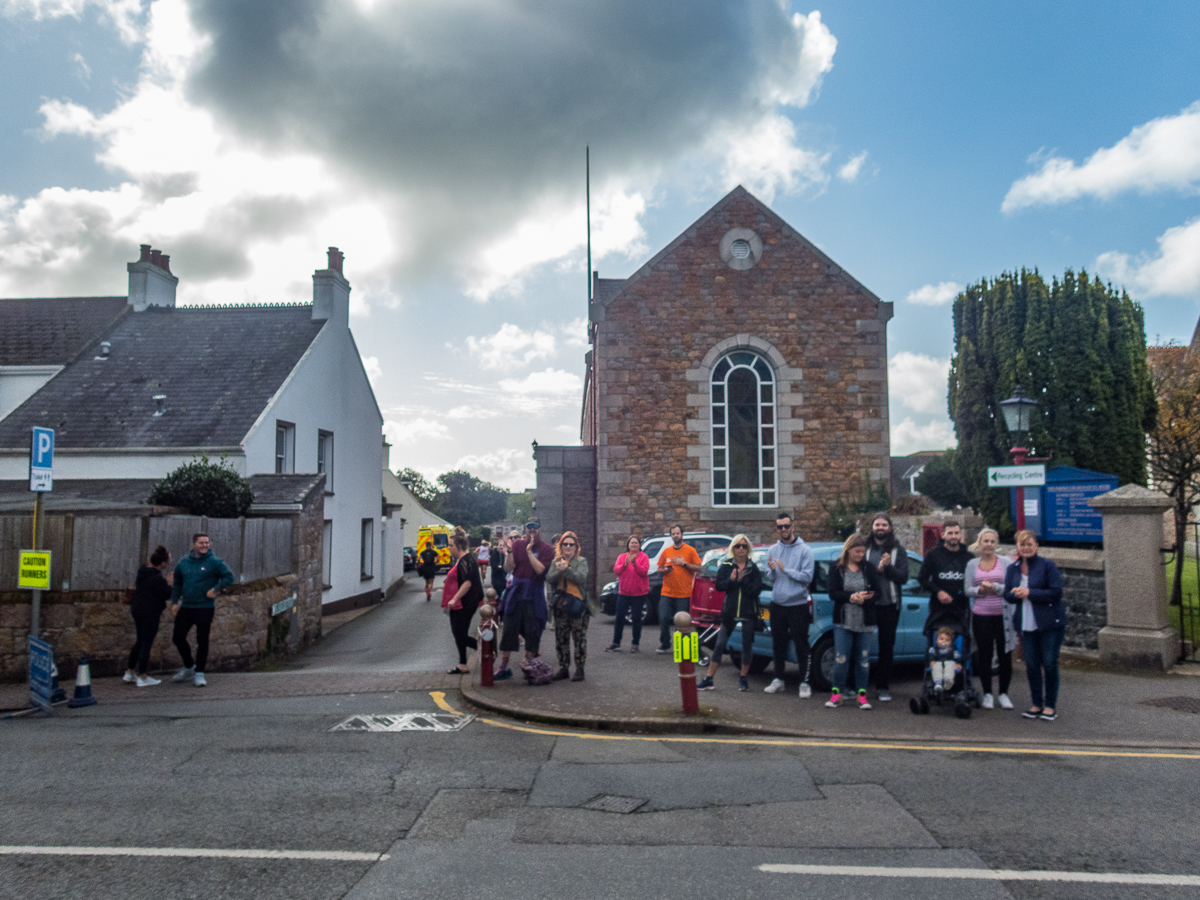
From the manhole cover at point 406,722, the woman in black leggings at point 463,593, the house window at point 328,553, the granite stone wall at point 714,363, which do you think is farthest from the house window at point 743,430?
the manhole cover at point 406,722

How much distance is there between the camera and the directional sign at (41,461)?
9.12m

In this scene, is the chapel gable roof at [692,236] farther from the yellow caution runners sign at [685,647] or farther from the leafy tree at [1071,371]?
the yellow caution runners sign at [685,647]

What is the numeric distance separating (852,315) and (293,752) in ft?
57.2

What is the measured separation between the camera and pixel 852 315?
20750 mm

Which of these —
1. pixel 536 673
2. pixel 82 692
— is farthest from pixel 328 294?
pixel 536 673

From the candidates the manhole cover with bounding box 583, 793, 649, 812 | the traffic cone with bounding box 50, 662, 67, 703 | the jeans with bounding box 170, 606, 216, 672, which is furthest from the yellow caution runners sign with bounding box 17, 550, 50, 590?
the manhole cover with bounding box 583, 793, 649, 812

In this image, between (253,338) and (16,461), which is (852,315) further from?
(16,461)

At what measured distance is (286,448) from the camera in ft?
68.9

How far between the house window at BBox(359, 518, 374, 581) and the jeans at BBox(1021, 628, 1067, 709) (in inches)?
875

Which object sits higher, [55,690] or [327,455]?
[327,455]

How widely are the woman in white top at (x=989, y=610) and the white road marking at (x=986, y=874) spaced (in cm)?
384

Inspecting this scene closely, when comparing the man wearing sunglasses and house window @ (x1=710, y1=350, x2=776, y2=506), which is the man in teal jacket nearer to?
the man wearing sunglasses

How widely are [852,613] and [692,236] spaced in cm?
1437

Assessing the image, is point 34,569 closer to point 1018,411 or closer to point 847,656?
point 847,656
